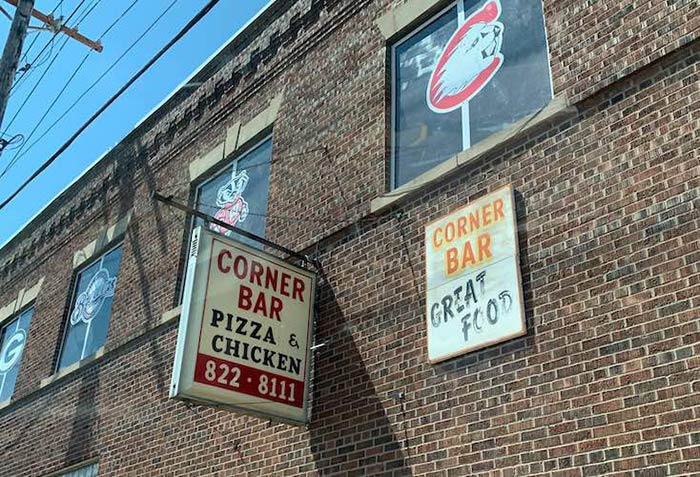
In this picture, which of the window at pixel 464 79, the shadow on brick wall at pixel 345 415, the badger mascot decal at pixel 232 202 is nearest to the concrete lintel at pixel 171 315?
the badger mascot decal at pixel 232 202

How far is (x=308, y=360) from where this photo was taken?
7332 millimetres

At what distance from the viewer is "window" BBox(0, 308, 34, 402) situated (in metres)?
13.5

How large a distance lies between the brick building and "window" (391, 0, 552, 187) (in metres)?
0.02

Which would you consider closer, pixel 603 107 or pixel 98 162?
pixel 603 107

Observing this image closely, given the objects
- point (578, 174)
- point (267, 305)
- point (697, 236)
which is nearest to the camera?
point (697, 236)

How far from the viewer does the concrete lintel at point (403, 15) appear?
8164mm

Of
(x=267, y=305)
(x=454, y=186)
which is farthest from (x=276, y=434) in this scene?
(x=454, y=186)

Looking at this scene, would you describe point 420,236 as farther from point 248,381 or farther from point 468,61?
point 248,381

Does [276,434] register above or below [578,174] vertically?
below

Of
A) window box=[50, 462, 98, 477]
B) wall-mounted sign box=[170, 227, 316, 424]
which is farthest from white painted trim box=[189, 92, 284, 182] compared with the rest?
window box=[50, 462, 98, 477]

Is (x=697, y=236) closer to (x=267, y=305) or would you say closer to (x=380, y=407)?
(x=380, y=407)

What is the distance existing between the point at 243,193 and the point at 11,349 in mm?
6989

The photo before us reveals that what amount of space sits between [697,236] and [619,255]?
1.79ft

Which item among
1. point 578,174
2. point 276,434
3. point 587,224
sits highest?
point 578,174
